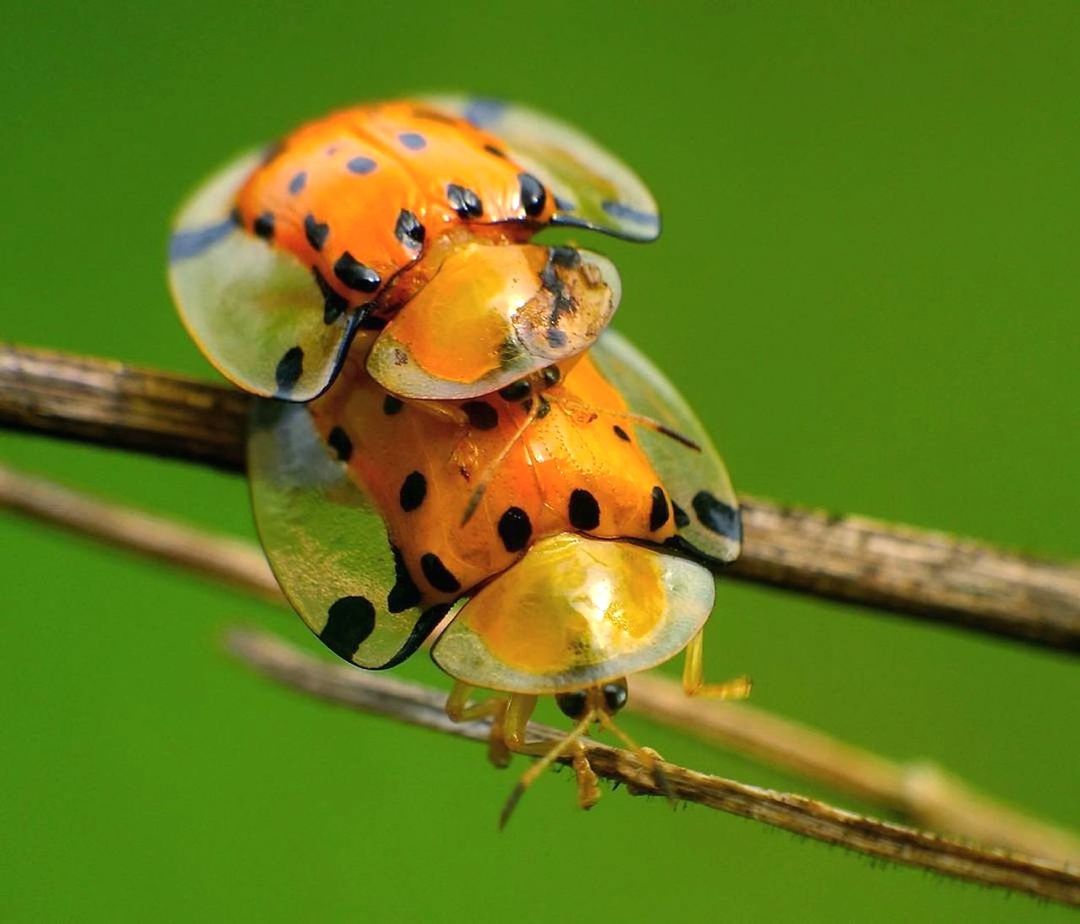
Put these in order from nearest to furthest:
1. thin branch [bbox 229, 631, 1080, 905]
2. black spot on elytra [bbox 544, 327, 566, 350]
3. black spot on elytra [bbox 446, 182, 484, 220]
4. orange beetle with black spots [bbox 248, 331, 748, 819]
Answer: thin branch [bbox 229, 631, 1080, 905], orange beetle with black spots [bbox 248, 331, 748, 819], black spot on elytra [bbox 544, 327, 566, 350], black spot on elytra [bbox 446, 182, 484, 220]

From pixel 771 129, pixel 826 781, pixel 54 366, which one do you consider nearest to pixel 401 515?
pixel 54 366

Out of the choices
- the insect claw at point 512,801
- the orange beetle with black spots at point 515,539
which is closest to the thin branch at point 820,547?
the orange beetle with black spots at point 515,539

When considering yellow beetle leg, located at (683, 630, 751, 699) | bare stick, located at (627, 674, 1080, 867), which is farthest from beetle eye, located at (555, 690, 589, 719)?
bare stick, located at (627, 674, 1080, 867)

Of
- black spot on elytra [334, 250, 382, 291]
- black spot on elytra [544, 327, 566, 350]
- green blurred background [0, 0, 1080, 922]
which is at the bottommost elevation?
green blurred background [0, 0, 1080, 922]

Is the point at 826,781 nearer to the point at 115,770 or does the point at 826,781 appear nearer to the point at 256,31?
the point at 115,770

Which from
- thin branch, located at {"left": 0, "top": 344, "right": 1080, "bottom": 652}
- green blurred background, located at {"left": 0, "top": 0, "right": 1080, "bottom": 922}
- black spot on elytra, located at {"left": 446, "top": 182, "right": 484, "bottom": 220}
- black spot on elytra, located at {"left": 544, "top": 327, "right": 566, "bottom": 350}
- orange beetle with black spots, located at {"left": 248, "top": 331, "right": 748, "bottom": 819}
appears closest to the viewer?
orange beetle with black spots, located at {"left": 248, "top": 331, "right": 748, "bottom": 819}

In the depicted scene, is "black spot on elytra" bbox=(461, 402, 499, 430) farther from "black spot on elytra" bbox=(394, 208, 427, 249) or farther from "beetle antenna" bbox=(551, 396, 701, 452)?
"black spot on elytra" bbox=(394, 208, 427, 249)
